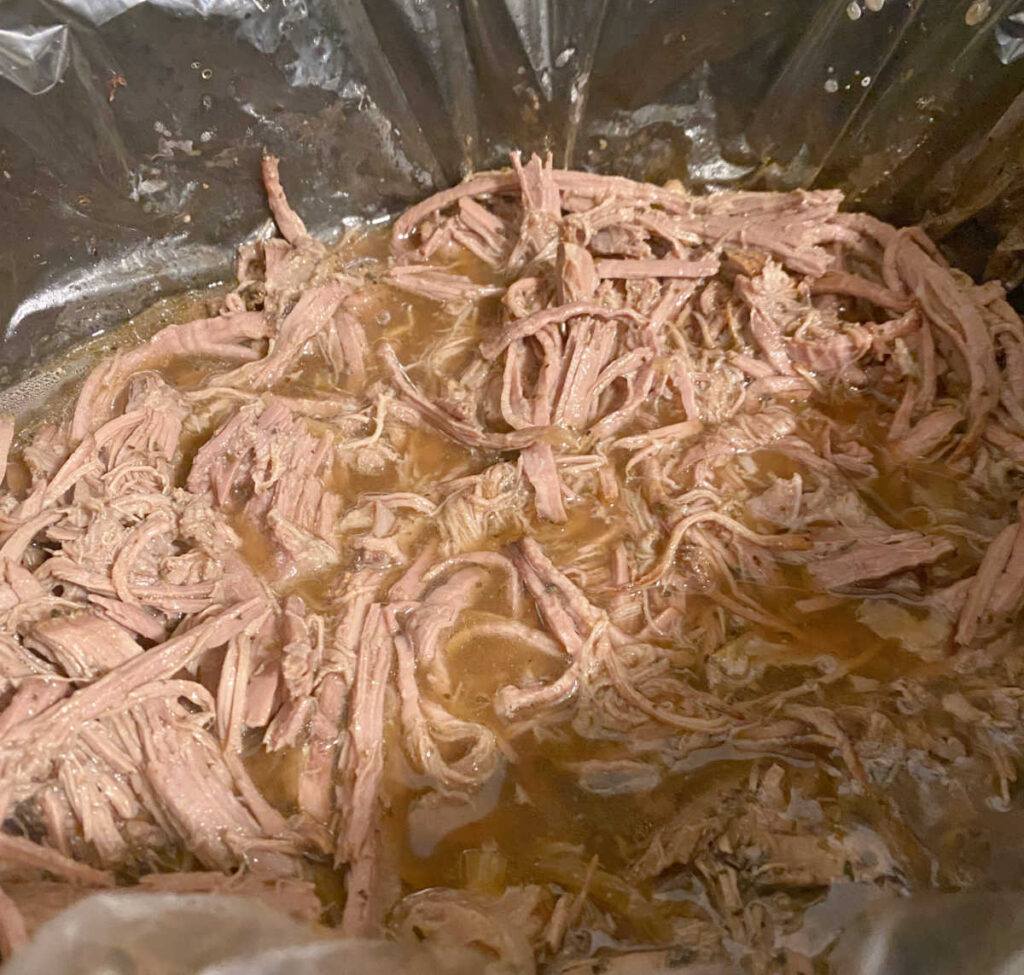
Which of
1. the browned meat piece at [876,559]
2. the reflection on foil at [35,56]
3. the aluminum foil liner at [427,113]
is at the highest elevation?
the reflection on foil at [35,56]

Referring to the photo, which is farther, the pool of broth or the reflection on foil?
the reflection on foil

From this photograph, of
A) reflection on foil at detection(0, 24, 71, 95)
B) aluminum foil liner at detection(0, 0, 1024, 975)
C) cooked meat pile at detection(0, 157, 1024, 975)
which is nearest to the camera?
cooked meat pile at detection(0, 157, 1024, 975)

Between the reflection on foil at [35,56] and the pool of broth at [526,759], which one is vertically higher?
the reflection on foil at [35,56]

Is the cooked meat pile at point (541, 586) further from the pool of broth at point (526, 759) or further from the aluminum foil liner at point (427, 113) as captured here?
the aluminum foil liner at point (427, 113)

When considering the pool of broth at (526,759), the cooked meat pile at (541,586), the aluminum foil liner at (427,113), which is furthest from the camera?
the aluminum foil liner at (427,113)

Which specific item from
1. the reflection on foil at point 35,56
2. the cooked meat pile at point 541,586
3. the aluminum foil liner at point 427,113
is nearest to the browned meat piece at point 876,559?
the cooked meat pile at point 541,586

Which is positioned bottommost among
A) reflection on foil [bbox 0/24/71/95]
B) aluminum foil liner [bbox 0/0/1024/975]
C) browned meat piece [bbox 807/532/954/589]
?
browned meat piece [bbox 807/532/954/589]

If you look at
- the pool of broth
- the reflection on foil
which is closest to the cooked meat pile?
the pool of broth

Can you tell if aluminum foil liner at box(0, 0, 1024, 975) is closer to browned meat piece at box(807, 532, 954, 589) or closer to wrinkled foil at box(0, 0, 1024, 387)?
wrinkled foil at box(0, 0, 1024, 387)

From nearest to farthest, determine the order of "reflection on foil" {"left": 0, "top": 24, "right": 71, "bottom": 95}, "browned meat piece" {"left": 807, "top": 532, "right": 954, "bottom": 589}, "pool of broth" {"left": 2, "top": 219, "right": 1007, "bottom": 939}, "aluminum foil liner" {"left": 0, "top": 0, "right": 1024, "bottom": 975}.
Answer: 1. "pool of broth" {"left": 2, "top": 219, "right": 1007, "bottom": 939}
2. "browned meat piece" {"left": 807, "top": 532, "right": 954, "bottom": 589}
3. "reflection on foil" {"left": 0, "top": 24, "right": 71, "bottom": 95}
4. "aluminum foil liner" {"left": 0, "top": 0, "right": 1024, "bottom": 975}
